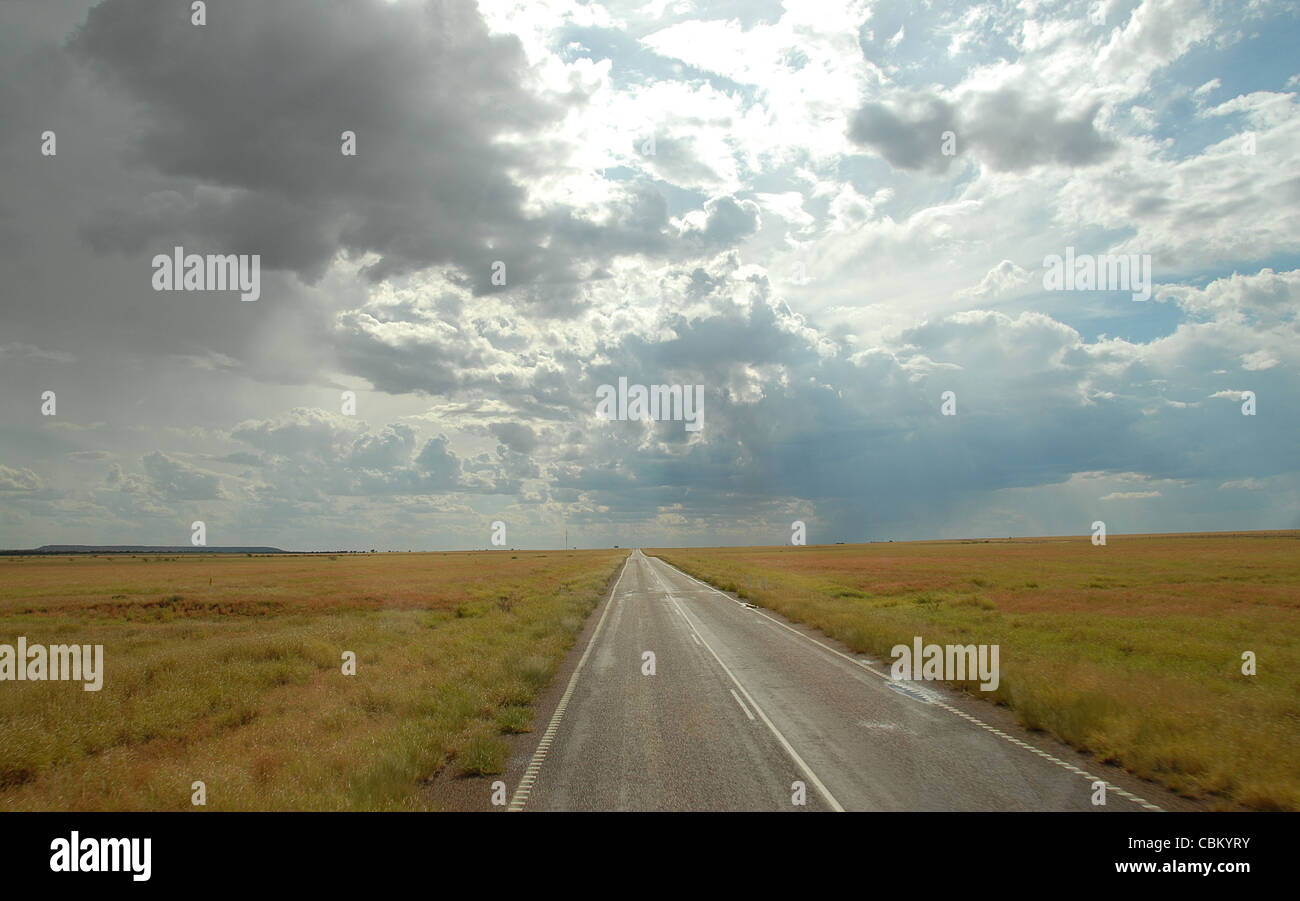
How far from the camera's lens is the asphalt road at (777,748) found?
737 cm

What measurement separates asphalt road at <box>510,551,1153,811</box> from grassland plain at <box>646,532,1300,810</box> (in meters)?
1.16

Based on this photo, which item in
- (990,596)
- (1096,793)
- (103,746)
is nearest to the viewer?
(1096,793)

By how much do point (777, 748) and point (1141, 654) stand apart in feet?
51.5

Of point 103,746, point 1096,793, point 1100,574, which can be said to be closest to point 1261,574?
point 1100,574

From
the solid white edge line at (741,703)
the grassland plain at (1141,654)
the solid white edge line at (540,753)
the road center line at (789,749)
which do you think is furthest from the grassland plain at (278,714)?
the grassland plain at (1141,654)

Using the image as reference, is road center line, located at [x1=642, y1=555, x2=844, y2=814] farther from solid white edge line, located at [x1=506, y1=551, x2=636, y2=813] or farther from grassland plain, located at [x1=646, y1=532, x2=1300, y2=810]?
grassland plain, located at [x1=646, y1=532, x2=1300, y2=810]

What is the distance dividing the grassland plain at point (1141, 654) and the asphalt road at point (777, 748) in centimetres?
116

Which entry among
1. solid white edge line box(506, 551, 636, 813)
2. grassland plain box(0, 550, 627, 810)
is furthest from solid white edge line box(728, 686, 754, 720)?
grassland plain box(0, 550, 627, 810)

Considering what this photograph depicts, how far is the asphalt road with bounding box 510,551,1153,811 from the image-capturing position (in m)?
7.37

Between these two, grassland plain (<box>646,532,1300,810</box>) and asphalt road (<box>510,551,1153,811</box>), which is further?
grassland plain (<box>646,532,1300,810</box>)

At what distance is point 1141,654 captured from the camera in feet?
61.5

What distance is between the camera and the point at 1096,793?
7.63 m

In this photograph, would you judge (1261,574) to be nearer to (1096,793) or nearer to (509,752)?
(1096,793)
